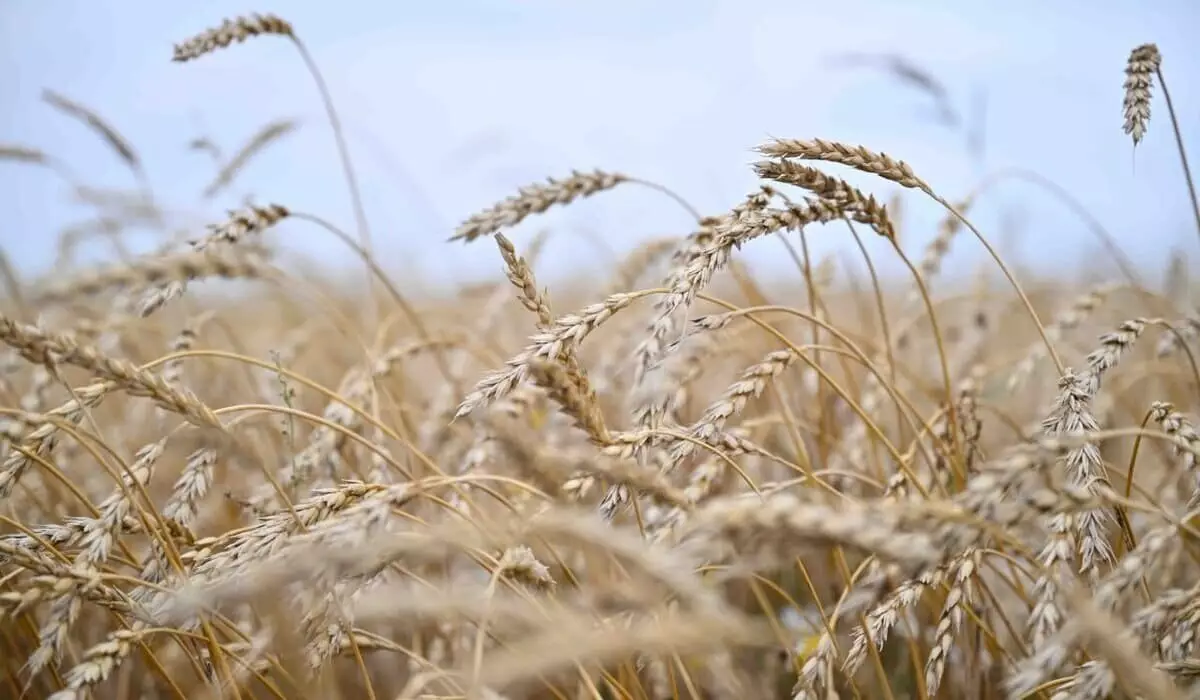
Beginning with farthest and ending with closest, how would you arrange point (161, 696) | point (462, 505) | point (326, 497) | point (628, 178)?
point (161, 696) < point (628, 178) < point (462, 505) < point (326, 497)

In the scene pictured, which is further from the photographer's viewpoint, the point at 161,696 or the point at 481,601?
the point at 161,696

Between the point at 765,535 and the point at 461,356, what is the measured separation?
1918 millimetres

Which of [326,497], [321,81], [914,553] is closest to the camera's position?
[914,553]

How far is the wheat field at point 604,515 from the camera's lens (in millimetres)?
697

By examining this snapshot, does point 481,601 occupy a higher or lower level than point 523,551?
higher

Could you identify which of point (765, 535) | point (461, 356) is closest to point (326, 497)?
point (765, 535)

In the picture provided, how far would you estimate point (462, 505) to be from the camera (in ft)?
4.16

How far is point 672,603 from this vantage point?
105 cm

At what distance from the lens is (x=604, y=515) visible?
38.0 inches

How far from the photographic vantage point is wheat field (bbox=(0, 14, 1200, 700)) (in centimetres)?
70

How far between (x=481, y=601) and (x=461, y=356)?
1.81m

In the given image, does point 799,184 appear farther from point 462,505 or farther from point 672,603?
point 462,505

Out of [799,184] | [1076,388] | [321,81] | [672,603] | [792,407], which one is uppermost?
[321,81]

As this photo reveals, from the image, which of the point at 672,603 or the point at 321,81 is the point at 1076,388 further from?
the point at 321,81
